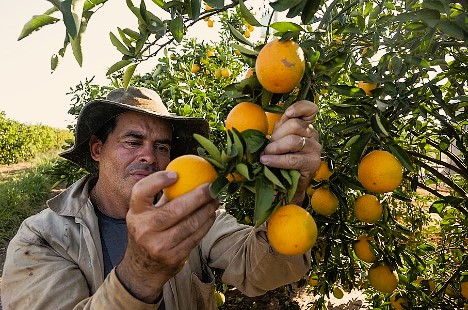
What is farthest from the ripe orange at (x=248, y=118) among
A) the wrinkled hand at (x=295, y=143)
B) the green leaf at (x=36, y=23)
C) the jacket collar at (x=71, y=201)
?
the jacket collar at (x=71, y=201)

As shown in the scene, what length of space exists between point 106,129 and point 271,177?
4.30 ft

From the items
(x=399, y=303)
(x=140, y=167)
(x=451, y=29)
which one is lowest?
(x=399, y=303)

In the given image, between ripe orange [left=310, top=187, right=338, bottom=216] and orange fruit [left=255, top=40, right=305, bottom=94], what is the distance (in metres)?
0.58

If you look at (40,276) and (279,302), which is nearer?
(40,276)

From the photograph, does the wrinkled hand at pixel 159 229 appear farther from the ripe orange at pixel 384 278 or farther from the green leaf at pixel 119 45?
the ripe orange at pixel 384 278

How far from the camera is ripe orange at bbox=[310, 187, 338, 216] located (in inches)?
59.7

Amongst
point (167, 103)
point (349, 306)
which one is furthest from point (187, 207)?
point (349, 306)

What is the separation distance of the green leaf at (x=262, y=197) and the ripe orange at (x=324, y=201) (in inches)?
24.6

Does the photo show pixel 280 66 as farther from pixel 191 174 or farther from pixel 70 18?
pixel 70 18

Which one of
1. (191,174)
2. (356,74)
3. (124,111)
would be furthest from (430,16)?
(124,111)

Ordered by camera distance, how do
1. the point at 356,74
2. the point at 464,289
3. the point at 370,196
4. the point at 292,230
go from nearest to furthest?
the point at 292,230
the point at 356,74
the point at 370,196
the point at 464,289

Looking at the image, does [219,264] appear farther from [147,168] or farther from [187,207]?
[187,207]

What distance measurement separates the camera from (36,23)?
1.07m

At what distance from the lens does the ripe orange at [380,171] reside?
1228mm
